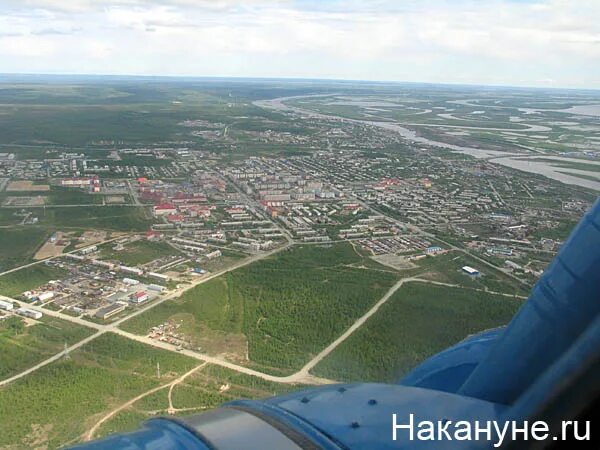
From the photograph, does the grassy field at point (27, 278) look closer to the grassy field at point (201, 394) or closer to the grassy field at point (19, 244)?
the grassy field at point (19, 244)

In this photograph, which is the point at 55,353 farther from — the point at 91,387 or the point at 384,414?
the point at 384,414

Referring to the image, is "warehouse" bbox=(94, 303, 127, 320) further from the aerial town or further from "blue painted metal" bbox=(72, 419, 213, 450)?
"blue painted metal" bbox=(72, 419, 213, 450)

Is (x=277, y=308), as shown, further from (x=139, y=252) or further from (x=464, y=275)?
(x=139, y=252)

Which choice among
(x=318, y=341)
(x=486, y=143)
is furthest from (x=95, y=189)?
(x=486, y=143)

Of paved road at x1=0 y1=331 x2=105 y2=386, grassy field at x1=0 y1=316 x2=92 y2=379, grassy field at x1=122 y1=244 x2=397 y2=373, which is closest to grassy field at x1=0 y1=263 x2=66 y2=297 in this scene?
grassy field at x1=0 y1=316 x2=92 y2=379

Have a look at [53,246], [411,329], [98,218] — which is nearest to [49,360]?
[411,329]

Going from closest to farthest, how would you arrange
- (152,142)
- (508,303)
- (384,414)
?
(384,414), (508,303), (152,142)
